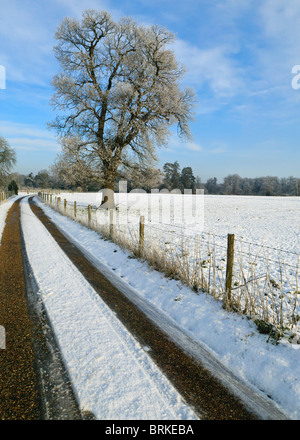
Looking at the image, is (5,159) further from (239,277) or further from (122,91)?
(239,277)

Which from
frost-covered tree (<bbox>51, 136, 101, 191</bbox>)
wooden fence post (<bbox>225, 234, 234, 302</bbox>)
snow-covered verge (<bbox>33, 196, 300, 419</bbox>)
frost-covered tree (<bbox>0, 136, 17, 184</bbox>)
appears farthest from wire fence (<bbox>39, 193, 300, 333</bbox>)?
frost-covered tree (<bbox>0, 136, 17, 184</bbox>)

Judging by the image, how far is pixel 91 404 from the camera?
229 centimetres

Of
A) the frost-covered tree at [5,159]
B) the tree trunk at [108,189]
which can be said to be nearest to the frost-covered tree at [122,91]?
the tree trunk at [108,189]

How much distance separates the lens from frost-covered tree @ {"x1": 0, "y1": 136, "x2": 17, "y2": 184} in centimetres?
4503

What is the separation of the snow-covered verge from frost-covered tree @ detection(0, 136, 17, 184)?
4824 centimetres

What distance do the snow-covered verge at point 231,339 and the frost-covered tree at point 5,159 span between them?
48.2 m

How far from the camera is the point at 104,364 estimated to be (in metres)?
2.85

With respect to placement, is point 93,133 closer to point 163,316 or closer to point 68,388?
point 163,316

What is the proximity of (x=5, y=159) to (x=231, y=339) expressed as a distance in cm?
5277

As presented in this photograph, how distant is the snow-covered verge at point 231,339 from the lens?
8.79 ft

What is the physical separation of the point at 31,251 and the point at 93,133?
45.2ft

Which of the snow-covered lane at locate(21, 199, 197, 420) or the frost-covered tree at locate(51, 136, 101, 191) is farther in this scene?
the frost-covered tree at locate(51, 136, 101, 191)

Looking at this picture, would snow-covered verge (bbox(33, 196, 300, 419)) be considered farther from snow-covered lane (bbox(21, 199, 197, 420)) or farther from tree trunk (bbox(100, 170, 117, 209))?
tree trunk (bbox(100, 170, 117, 209))

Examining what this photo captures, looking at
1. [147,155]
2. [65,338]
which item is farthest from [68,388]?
[147,155]
